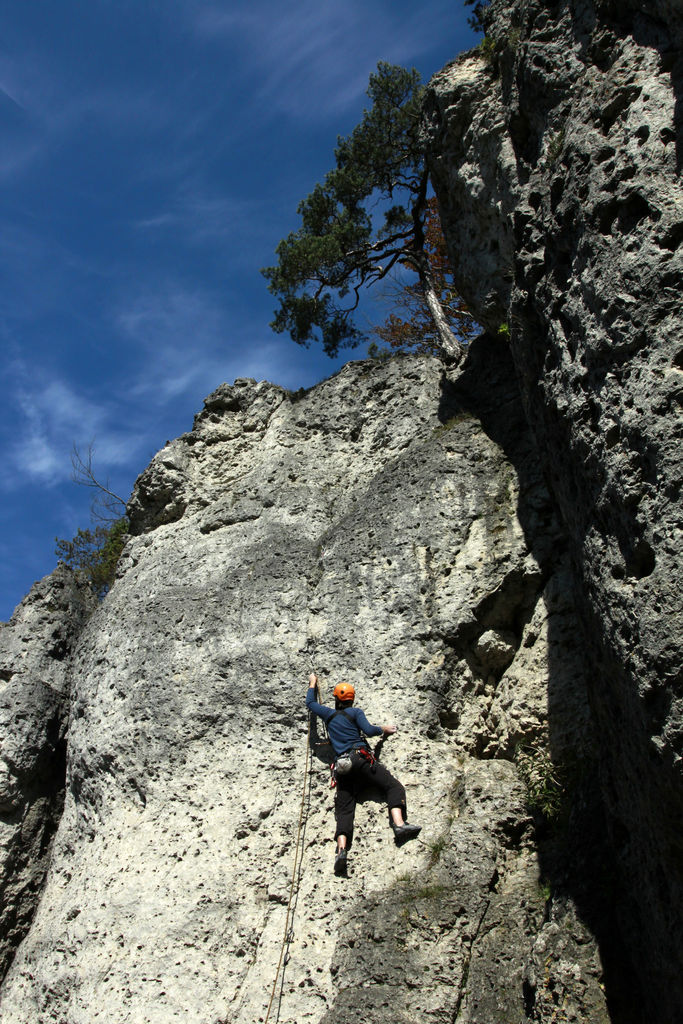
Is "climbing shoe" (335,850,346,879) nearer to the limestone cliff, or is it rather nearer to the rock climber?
the rock climber

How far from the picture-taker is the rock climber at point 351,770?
6.95 meters

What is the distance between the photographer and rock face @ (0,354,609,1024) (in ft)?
20.6

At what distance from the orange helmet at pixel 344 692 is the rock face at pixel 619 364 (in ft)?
7.54

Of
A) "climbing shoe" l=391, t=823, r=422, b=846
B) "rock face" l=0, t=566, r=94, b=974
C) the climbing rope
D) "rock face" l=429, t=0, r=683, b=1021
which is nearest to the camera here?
"rock face" l=429, t=0, r=683, b=1021

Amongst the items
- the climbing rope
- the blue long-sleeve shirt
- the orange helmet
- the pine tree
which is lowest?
the climbing rope

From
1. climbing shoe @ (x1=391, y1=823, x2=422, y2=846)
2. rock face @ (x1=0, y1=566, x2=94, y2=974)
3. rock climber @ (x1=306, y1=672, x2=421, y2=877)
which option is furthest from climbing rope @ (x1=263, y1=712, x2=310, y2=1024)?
rock face @ (x1=0, y1=566, x2=94, y2=974)

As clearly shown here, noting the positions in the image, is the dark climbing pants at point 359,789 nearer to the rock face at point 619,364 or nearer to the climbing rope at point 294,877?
the climbing rope at point 294,877

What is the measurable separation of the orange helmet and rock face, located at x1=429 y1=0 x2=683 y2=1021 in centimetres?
230

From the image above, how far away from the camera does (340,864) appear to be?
6.89 m

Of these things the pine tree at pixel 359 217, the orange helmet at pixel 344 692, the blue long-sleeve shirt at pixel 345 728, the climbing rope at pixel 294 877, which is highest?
the pine tree at pixel 359 217

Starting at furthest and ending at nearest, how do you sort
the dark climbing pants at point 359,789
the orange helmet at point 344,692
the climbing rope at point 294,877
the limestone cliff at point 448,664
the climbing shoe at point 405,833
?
the orange helmet at point 344,692 → the dark climbing pants at point 359,789 → the climbing shoe at point 405,833 → the climbing rope at point 294,877 → the limestone cliff at point 448,664

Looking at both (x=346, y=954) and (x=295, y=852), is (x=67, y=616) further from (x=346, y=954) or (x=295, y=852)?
(x=346, y=954)

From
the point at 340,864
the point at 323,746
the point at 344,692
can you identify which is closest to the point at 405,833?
the point at 340,864

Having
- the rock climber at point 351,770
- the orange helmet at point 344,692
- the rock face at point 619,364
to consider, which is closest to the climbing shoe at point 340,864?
the rock climber at point 351,770
